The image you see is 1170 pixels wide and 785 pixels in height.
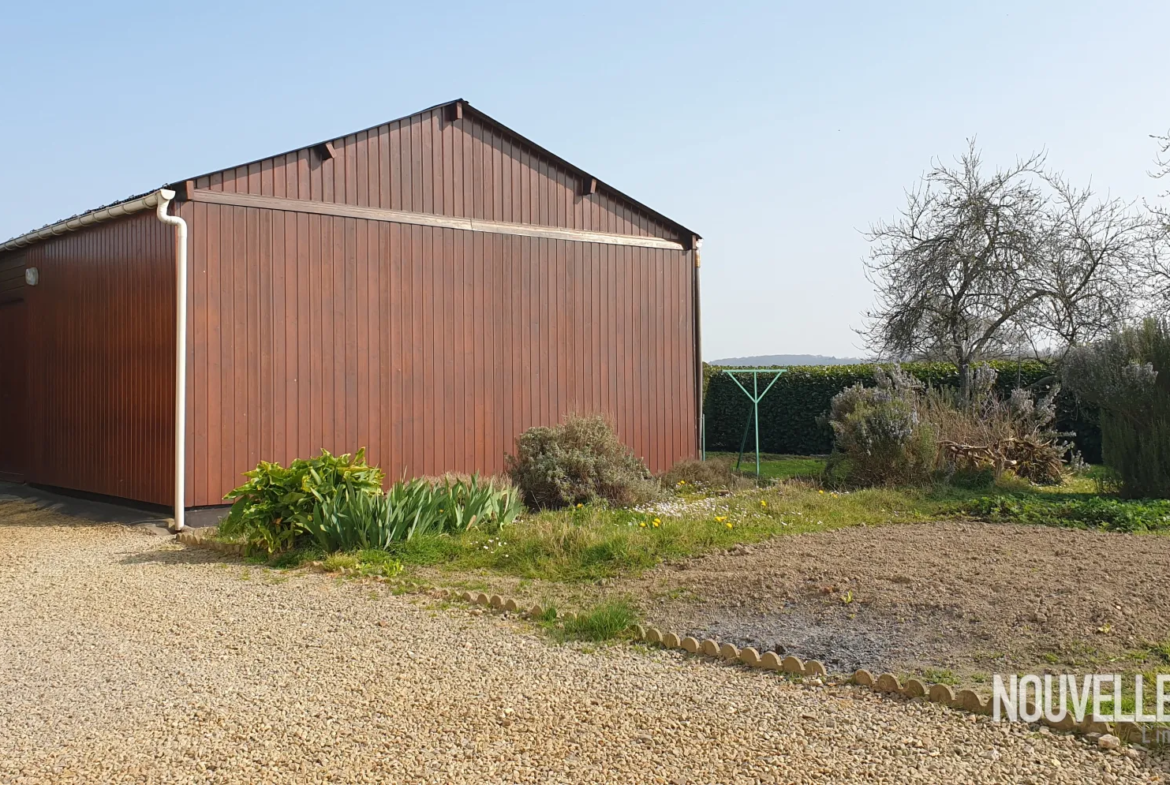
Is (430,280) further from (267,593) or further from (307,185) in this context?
(267,593)

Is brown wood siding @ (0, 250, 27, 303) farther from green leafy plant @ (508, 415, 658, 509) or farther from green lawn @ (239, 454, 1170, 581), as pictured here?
green lawn @ (239, 454, 1170, 581)

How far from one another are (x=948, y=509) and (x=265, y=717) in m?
7.29

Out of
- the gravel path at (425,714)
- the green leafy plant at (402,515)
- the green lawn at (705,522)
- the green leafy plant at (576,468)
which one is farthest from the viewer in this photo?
the green leafy plant at (576,468)

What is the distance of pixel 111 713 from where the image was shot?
4016 millimetres

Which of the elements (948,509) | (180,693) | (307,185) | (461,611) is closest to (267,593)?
(461,611)

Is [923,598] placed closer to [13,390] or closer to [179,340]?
[179,340]

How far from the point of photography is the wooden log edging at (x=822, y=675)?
11.7 ft

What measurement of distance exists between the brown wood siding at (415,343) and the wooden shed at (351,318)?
0.9 inches

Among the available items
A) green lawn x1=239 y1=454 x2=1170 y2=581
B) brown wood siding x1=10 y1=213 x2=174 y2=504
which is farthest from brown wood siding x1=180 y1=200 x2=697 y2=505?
green lawn x1=239 y1=454 x2=1170 y2=581

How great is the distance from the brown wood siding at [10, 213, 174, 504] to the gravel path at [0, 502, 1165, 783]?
404 cm

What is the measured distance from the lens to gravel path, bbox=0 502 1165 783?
3.34m

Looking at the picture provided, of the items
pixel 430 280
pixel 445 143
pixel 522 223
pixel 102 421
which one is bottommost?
pixel 102 421

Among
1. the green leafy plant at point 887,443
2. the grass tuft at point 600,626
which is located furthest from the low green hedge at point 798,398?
the grass tuft at point 600,626

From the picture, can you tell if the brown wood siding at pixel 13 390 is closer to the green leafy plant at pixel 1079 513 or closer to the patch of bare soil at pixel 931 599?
the patch of bare soil at pixel 931 599
